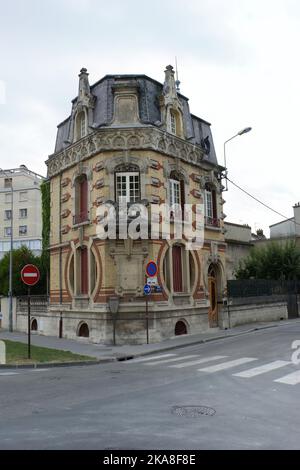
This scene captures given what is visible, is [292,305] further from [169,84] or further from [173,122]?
[169,84]

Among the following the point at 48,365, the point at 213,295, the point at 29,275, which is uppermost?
the point at 29,275

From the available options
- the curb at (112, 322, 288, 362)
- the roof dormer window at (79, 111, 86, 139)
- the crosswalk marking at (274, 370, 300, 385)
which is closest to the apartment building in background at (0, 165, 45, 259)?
the roof dormer window at (79, 111, 86, 139)

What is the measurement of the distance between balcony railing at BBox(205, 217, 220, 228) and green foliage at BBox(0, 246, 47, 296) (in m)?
12.0

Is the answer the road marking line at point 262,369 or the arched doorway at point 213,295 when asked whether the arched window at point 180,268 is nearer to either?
the arched doorway at point 213,295

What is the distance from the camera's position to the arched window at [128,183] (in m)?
17.7

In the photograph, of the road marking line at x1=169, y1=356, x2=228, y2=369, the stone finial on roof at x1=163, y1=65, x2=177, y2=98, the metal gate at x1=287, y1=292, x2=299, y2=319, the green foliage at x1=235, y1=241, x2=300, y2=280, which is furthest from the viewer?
the green foliage at x1=235, y1=241, x2=300, y2=280

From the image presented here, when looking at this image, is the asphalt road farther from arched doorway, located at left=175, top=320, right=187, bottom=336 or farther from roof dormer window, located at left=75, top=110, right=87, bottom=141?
roof dormer window, located at left=75, top=110, right=87, bottom=141

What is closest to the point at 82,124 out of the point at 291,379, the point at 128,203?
the point at 128,203

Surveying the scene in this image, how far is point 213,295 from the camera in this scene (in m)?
21.4

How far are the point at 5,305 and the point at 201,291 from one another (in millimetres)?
12823

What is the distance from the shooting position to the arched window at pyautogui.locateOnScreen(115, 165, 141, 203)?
17.7 metres

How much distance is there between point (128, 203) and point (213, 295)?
24.2 feet

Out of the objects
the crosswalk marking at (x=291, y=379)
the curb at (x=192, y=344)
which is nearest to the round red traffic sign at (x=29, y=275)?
the curb at (x=192, y=344)

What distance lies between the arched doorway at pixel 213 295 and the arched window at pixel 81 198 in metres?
7.09
